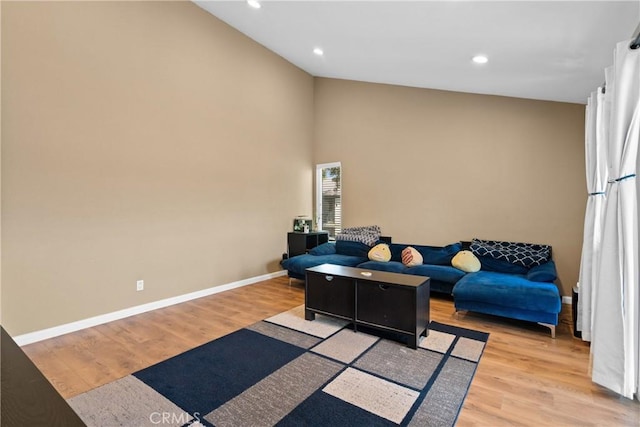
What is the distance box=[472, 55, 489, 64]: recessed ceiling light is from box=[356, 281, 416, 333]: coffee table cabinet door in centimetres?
239

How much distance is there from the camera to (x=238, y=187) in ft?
16.3

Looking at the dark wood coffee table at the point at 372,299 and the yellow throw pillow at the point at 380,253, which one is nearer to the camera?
the dark wood coffee table at the point at 372,299

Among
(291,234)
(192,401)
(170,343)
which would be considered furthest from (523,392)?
(291,234)

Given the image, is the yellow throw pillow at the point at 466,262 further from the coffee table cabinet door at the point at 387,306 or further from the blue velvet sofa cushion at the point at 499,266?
the coffee table cabinet door at the point at 387,306

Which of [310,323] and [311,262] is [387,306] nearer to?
[310,323]

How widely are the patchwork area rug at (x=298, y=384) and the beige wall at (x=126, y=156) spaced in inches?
61.6

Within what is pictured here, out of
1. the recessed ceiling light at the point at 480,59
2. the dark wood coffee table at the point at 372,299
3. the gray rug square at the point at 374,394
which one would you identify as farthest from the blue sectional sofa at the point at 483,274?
the recessed ceiling light at the point at 480,59

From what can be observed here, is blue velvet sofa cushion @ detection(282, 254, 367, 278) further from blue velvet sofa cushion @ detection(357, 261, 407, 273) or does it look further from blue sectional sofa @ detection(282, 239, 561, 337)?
blue velvet sofa cushion @ detection(357, 261, 407, 273)

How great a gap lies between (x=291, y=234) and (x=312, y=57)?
119 inches

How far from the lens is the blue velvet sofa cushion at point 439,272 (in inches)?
161

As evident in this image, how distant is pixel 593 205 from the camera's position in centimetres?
295

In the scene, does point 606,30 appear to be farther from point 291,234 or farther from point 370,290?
point 291,234

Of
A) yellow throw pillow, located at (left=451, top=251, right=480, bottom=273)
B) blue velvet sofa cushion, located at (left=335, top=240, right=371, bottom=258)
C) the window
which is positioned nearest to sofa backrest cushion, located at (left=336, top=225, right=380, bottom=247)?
blue velvet sofa cushion, located at (left=335, top=240, right=371, bottom=258)

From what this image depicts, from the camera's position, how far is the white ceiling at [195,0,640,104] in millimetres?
2229
